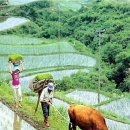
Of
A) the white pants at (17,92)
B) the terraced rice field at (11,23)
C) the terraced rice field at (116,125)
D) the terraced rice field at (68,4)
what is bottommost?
the terraced rice field at (11,23)

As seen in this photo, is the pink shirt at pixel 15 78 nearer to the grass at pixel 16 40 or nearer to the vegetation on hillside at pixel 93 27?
the vegetation on hillside at pixel 93 27

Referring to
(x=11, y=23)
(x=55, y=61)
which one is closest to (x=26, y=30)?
(x=11, y=23)

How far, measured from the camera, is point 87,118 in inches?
327

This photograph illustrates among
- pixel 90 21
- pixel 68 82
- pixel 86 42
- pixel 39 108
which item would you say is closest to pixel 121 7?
pixel 90 21

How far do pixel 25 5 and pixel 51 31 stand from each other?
7196 millimetres

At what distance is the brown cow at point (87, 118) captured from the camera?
8.12 m

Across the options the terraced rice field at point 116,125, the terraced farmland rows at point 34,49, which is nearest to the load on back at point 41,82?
the terraced rice field at point 116,125

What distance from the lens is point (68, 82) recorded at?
26.4m

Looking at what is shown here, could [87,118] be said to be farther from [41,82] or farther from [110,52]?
[110,52]

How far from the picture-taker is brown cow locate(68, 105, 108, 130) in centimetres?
812

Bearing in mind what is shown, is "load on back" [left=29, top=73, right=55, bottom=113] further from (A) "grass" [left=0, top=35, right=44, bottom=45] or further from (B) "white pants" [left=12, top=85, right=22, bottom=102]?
(A) "grass" [left=0, top=35, right=44, bottom=45]

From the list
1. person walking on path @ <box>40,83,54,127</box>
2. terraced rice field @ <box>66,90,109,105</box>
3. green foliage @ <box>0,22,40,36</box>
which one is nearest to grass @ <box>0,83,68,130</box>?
person walking on path @ <box>40,83,54,127</box>

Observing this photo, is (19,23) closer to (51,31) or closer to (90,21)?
(51,31)

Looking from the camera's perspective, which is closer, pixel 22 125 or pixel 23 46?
pixel 22 125
